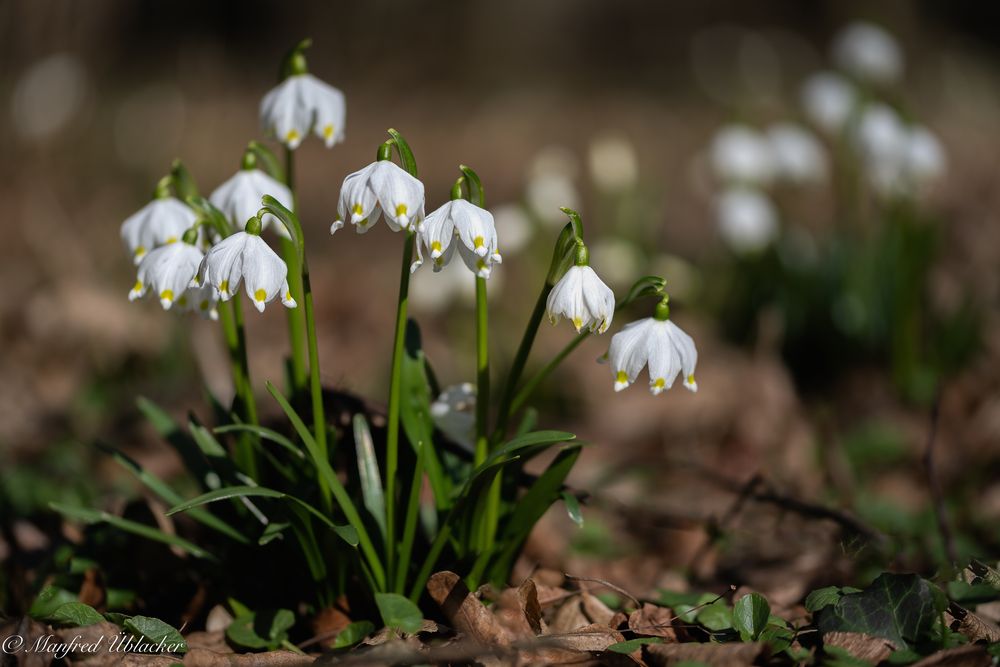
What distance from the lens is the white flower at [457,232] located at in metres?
1.36

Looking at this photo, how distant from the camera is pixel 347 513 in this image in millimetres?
Answer: 1523

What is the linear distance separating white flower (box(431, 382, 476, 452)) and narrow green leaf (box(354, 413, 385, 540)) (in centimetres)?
17

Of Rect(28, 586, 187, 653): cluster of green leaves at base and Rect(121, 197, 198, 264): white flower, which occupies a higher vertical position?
Rect(121, 197, 198, 264): white flower

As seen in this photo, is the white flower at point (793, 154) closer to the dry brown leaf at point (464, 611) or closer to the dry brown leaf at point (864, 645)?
the dry brown leaf at point (864, 645)

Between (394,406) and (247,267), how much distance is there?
1.15 feet

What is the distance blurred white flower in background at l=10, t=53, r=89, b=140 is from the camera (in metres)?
4.63

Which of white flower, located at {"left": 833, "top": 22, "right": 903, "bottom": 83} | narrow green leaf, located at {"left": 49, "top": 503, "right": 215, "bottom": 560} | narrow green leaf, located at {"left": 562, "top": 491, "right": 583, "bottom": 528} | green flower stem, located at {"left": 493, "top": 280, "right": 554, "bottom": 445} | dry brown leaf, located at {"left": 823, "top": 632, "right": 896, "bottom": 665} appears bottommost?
dry brown leaf, located at {"left": 823, "top": 632, "right": 896, "bottom": 665}

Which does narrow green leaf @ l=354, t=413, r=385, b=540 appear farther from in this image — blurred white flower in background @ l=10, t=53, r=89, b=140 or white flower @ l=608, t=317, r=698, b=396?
blurred white flower in background @ l=10, t=53, r=89, b=140

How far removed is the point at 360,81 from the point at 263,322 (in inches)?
170

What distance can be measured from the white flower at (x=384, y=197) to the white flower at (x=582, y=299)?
253mm

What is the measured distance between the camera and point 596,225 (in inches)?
210

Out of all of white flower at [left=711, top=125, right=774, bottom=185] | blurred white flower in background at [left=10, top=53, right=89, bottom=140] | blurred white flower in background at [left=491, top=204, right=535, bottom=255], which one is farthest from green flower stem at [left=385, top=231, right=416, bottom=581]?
blurred white flower in background at [left=10, top=53, right=89, bottom=140]

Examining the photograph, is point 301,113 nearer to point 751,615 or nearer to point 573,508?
point 573,508

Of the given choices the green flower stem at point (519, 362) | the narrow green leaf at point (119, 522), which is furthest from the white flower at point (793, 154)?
the narrow green leaf at point (119, 522)
